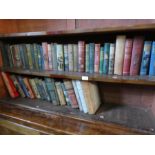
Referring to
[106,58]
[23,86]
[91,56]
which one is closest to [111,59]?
[106,58]

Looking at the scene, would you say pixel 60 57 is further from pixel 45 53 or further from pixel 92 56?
pixel 92 56

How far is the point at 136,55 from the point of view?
765 mm

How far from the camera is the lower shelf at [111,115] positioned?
819mm

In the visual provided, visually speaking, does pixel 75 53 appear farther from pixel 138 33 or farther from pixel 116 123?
pixel 116 123

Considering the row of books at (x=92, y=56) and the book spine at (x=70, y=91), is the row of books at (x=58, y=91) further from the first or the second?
the row of books at (x=92, y=56)

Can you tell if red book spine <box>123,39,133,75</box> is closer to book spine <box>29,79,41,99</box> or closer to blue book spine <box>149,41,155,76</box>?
blue book spine <box>149,41,155,76</box>

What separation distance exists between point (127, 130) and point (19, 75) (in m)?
1.00

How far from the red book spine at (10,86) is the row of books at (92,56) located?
17cm

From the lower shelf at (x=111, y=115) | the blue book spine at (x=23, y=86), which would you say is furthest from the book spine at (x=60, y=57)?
A: the blue book spine at (x=23, y=86)
